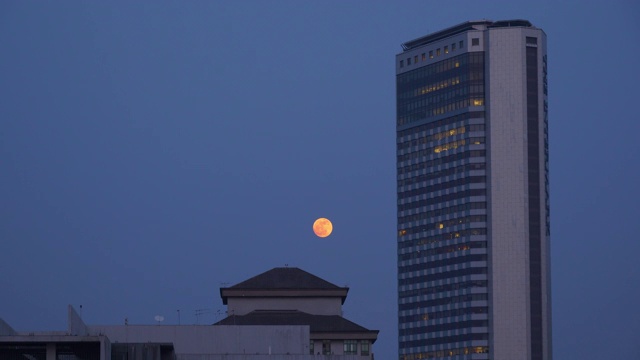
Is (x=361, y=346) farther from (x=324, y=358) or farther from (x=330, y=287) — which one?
(x=324, y=358)

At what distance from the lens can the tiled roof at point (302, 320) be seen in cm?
18650

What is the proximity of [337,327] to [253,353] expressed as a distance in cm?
5616

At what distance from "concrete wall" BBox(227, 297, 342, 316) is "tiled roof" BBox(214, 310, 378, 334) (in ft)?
7.92

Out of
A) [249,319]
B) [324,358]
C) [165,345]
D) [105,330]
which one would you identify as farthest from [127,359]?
[249,319]

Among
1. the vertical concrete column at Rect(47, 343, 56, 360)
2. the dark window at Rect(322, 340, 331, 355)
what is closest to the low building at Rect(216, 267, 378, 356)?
the dark window at Rect(322, 340, 331, 355)

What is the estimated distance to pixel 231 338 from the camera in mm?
136375

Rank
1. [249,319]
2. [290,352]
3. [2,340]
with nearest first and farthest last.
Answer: [2,340], [290,352], [249,319]

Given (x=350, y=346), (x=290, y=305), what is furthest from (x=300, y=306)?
(x=350, y=346)

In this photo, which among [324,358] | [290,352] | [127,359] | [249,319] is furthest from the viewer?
[249,319]

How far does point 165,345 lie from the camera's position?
110 metres

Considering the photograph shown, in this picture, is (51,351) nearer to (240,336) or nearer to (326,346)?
(240,336)

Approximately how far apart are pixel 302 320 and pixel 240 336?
51468 millimetres

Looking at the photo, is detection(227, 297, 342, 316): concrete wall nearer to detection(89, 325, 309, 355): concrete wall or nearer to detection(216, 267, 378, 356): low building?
detection(216, 267, 378, 356): low building

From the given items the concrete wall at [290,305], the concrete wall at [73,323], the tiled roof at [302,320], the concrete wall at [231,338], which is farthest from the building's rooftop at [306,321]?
the concrete wall at [73,323]
